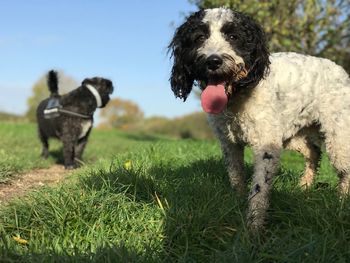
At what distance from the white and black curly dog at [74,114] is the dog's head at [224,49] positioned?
180 inches

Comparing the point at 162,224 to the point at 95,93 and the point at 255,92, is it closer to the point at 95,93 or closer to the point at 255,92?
the point at 255,92

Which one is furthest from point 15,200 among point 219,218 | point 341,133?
point 341,133

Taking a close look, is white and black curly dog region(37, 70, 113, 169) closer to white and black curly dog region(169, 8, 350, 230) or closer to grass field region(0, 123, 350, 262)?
grass field region(0, 123, 350, 262)

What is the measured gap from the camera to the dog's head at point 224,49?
153 inches

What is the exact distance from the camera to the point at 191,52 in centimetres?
414

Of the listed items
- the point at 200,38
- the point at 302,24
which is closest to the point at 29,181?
the point at 200,38

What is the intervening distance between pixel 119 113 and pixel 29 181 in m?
56.6

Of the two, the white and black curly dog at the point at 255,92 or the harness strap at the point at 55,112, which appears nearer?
the white and black curly dog at the point at 255,92

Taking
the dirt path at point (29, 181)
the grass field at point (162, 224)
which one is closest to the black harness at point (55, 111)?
the dirt path at point (29, 181)

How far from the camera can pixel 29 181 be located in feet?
20.2

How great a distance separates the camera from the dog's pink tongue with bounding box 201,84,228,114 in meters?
3.99

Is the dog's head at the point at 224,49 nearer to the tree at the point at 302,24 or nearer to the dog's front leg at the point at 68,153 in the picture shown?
the dog's front leg at the point at 68,153

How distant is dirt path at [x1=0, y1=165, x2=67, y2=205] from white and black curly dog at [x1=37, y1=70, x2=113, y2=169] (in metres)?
0.45

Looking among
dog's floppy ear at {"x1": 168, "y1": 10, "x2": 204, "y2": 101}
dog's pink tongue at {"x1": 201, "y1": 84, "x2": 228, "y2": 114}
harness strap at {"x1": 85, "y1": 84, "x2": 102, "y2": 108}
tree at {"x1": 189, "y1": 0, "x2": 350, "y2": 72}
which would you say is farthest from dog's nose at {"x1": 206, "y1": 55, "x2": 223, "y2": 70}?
tree at {"x1": 189, "y1": 0, "x2": 350, "y2": 72}
